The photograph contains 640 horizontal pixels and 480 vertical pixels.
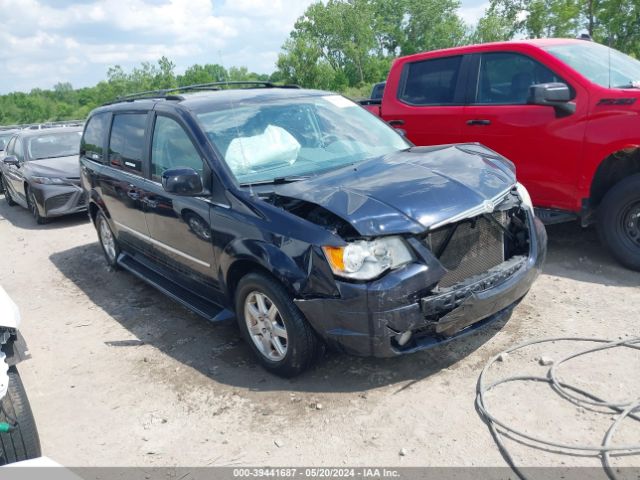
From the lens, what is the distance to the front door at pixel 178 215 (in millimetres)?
4043

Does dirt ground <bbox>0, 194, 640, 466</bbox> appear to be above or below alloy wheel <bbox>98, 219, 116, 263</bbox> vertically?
below

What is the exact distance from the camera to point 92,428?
3.39m

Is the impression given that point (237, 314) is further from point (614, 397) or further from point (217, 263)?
point (614, 397)

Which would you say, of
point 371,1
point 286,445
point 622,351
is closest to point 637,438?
point 622,351

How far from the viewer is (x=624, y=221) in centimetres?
485

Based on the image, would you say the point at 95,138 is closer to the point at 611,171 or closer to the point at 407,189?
the point at 407,189

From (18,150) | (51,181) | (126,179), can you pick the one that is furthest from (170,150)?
(18,150)

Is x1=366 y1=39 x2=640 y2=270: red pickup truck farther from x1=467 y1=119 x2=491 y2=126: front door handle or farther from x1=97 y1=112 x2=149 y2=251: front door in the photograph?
x1=97 y1=112 x2=149 y2=251: front door

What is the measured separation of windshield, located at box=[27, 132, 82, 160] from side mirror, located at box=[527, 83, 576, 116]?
8625 millimetres

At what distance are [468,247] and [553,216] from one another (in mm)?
2199

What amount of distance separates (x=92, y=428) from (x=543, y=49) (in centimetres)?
505

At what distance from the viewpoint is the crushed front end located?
305cm

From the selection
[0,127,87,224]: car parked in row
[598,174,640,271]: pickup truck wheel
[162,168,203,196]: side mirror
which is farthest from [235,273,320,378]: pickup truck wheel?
[0,127,87,224]: car parked in row

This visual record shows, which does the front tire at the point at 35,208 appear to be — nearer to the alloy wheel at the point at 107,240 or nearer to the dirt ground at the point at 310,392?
the alloy wheel at the point at 107,240
